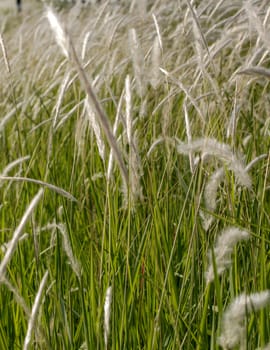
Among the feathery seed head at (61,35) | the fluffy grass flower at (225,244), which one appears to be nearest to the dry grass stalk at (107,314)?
the fluffy grass flower at (225,244)

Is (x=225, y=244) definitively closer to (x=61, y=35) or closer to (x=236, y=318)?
(x=236, y=318)

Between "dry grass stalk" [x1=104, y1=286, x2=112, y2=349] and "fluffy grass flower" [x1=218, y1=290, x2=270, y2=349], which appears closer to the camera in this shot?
"fluffy grass flower" [x1=218, y1=290, x2=270, y2=349]

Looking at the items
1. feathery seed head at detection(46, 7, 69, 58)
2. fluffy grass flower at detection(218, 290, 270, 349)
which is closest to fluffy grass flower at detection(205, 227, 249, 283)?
fluffy grass flower at detection(218, 290, 270, 349)

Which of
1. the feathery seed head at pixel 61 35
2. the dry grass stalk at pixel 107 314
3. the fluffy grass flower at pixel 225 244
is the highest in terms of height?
the feathery seed head at pixel 61 35

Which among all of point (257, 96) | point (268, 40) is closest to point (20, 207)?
point (268, 40)

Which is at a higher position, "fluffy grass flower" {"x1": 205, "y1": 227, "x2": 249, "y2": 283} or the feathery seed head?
Result: the feathery seed head

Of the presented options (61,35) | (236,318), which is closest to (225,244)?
(236,318)

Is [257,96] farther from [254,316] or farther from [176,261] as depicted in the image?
[254,316]

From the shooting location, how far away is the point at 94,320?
1.18 m

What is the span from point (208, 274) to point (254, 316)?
0.32 feet

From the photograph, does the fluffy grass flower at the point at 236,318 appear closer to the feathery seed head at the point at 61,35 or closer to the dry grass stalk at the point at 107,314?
the dry grass stalk at the point at 107,314

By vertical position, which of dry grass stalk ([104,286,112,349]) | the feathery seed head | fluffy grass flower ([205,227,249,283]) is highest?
the feathery seed head

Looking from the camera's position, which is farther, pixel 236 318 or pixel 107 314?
pixel 107 314

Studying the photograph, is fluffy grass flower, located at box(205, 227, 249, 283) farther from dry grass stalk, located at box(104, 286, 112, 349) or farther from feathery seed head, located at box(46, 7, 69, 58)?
feathery seed head, located at box(46, 7, 69, 58)
